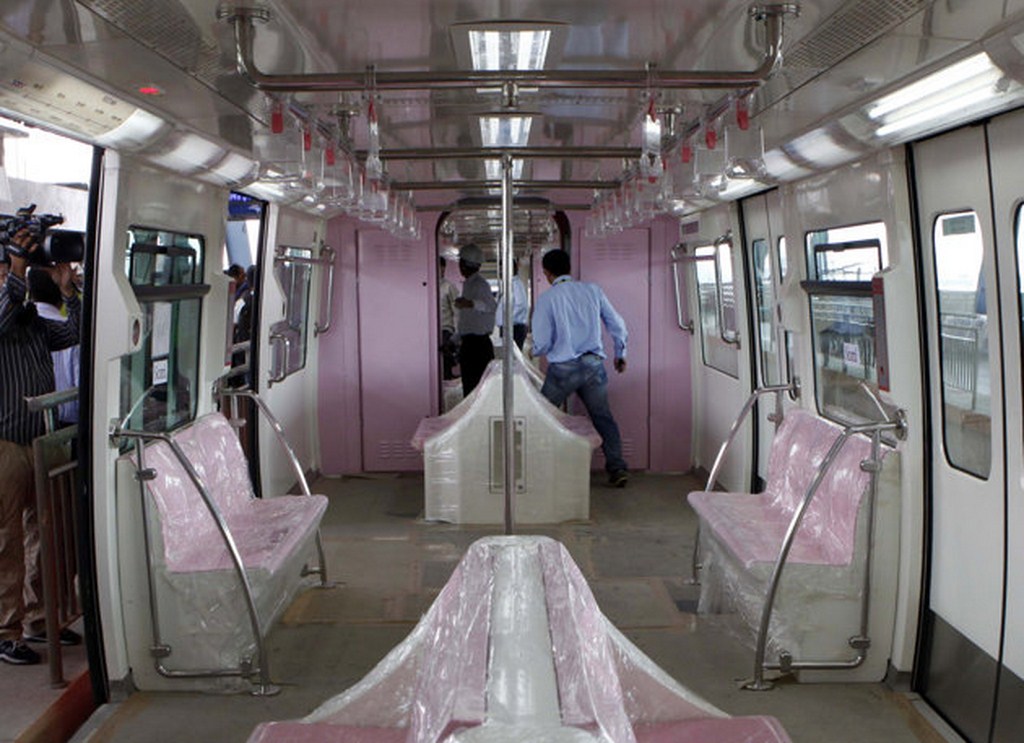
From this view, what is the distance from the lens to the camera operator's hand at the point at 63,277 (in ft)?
14.7

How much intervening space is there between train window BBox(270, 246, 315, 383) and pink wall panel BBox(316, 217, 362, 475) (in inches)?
15.1

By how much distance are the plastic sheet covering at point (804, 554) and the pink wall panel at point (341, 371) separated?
3999 mm

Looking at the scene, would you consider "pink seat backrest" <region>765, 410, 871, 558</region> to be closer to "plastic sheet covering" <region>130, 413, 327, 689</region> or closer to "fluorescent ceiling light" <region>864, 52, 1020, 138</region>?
"fluorescent ceiling light" <region>864, 52, 1020, 138</region>

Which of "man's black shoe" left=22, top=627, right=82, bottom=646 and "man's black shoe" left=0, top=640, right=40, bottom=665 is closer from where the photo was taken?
"man's black shoe" left=0, top=640, right=40, bottom=665

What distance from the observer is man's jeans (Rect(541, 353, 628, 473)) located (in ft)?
25.2

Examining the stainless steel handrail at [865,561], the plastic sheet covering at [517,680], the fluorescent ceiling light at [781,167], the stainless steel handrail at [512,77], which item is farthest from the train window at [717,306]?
the plastic sheet covering at [517,680]

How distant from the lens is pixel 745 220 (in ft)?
22.4

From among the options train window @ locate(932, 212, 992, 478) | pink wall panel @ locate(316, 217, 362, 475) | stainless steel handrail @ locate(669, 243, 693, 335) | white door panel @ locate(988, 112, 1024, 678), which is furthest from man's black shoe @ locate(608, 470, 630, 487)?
white door panel @ locate(988, 112, 1024, 678)

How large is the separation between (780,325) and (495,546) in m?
3.55

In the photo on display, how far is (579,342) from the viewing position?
25.0ft

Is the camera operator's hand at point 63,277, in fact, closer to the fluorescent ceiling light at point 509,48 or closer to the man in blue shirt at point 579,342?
the fluorescent ceiling light at point 509,48

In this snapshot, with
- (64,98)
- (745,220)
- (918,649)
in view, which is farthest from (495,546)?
(745,220)

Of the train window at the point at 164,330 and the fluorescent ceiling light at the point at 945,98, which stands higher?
the fluorescent ceiling light at the point at 945,98

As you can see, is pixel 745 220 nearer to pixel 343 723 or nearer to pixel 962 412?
pixel 962 412
